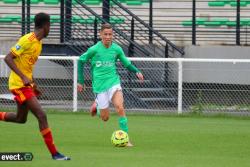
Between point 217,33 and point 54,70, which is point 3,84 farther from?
point 217,33

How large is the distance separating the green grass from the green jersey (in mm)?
1062

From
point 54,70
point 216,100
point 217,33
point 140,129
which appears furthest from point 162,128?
point 217,33

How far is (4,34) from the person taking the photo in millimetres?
28078

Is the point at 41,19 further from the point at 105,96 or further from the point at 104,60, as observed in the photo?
the point at 105,96

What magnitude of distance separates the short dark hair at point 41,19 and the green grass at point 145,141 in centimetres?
192

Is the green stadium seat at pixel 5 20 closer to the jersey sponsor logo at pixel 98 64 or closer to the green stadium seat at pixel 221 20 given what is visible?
the green stadium seat at pixel 221 20

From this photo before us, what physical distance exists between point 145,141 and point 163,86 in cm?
832

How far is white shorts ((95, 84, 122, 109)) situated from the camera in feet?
52.7

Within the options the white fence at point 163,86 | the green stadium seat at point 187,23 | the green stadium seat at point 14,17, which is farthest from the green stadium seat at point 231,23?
the green stadium seat at point 14,17

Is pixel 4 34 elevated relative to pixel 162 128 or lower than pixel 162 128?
elevated

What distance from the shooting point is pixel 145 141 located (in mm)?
16281

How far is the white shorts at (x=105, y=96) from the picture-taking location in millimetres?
16078

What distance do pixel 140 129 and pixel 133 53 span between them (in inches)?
306

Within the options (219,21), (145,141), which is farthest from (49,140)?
(219,21)
